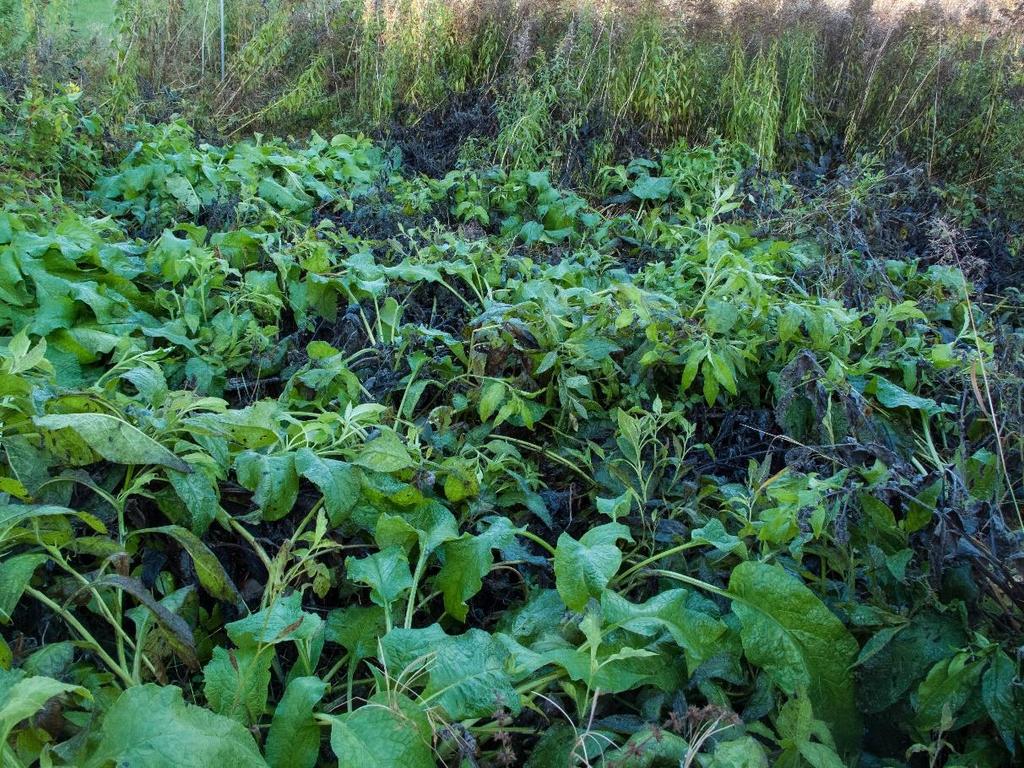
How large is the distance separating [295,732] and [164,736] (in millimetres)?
227

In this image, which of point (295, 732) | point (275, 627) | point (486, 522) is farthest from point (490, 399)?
point (295, 732)

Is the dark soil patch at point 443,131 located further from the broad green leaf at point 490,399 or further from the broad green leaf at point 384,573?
the broad green leaf at point 384,573

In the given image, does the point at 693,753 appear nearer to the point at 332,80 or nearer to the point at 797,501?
the point at 797,501

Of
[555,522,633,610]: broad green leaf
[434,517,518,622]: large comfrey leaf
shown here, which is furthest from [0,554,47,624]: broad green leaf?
[555,522,633,610]: broad green leaf

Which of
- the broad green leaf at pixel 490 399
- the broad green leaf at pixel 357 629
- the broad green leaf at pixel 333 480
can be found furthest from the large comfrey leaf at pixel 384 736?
the broad green leaf at pixel 490 399

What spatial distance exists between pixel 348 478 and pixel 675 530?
2.34 ft

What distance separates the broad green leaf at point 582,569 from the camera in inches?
60.4

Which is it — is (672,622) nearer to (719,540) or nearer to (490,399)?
(719,540)

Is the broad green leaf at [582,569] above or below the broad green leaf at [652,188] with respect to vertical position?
below

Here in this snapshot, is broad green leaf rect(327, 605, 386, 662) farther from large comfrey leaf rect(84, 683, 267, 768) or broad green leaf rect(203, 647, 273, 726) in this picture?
large comfrey leaf rect(84, 683, 267, 768)

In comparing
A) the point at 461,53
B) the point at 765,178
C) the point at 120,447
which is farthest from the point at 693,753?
the point at 461,53

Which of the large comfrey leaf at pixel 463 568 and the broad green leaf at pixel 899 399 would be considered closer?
the large comfrey leaf at pixel 463 568

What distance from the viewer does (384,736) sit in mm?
1230

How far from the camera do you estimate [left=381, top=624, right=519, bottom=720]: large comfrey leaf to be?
133 centimetres
